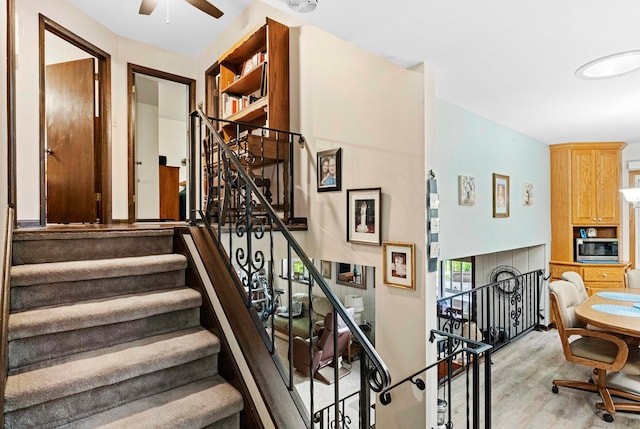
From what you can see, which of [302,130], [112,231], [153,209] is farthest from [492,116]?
[153,209]

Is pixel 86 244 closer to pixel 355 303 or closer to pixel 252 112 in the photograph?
pixel 252 112

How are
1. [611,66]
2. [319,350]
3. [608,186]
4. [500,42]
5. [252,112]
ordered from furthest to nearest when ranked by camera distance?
[608,186] < [319,350] < [252,112] < [611,66] < [500,42]

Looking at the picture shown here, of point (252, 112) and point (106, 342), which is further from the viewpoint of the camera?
point (252, 112)

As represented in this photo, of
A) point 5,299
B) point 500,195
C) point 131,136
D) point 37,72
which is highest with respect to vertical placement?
point 37,72

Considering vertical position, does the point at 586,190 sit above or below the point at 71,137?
below

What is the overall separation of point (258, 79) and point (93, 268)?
2741 mm

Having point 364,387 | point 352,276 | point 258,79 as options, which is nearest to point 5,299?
point 364,387

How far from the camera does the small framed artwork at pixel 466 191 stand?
342 cm

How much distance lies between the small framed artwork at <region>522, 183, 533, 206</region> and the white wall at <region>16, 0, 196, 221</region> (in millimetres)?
5090

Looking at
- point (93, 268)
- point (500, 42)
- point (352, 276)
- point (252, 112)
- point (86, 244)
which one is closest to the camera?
point (93, 268)

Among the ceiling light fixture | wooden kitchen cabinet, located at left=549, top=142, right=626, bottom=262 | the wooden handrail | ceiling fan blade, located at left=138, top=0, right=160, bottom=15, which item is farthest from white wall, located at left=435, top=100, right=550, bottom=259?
the wooden handrail

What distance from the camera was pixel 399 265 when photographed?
2.67m

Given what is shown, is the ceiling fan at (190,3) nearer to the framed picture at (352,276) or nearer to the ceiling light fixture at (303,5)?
the ceiling light fixture at (303,5)

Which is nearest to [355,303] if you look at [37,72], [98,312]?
[98,312]
